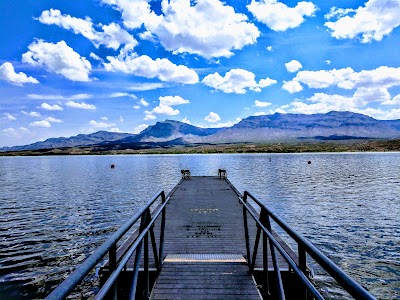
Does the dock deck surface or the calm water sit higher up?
the dock deck surface

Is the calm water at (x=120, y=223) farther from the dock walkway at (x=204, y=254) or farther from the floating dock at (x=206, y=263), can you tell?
the dock walkway at (x=204, y=254)

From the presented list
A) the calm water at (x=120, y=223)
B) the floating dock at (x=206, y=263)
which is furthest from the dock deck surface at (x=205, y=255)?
the calm water at (x=120, y=223)

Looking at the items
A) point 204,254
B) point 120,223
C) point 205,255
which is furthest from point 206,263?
point 120,223

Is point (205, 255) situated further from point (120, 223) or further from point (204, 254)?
point (120, 223)

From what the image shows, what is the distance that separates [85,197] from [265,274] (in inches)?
1097

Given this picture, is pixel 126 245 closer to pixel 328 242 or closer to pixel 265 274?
pixel 265 274

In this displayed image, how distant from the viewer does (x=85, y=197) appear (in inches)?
1208

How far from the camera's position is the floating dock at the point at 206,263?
3.12m

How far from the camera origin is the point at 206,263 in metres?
7.23

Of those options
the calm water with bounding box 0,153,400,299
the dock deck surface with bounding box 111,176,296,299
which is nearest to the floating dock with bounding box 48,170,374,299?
the dock deck surface with bounding box 111,176,296,299

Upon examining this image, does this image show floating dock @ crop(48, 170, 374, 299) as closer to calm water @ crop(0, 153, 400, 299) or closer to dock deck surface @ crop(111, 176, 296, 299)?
dock deck surface @ crop(111, 176, 296, 299)

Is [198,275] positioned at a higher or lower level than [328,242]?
higher

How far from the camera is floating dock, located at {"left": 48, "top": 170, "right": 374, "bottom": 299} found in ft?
10.3

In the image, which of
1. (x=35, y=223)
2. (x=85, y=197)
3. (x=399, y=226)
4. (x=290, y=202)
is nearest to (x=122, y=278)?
(x=35, y=223)
